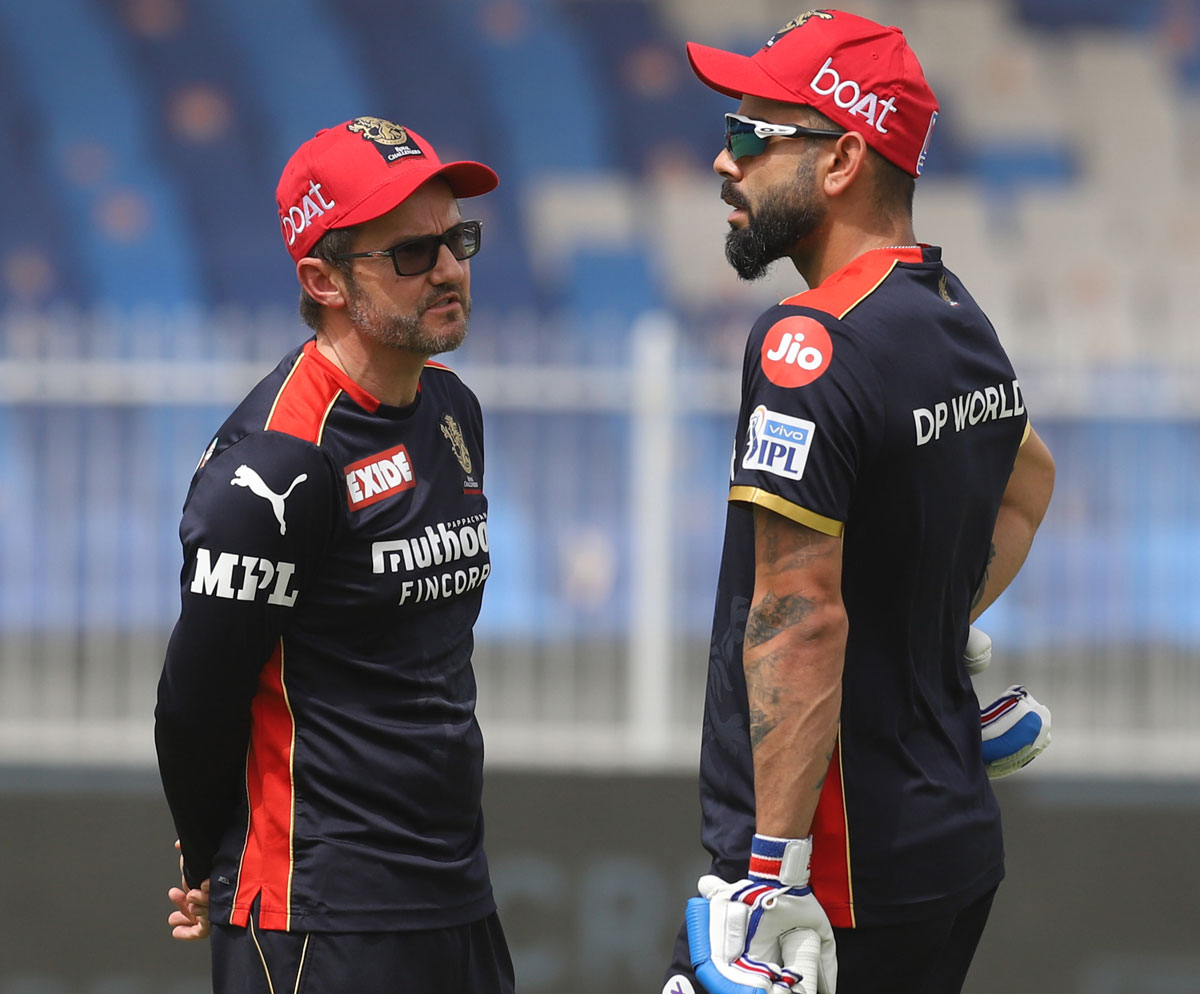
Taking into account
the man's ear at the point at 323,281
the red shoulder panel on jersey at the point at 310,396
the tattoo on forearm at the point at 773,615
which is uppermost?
the man's ear at the point at 323,281

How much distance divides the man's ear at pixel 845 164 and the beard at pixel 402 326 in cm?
69

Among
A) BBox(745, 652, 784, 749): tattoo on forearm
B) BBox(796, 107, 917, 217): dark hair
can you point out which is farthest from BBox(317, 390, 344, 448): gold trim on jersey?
BBox(796, 107, 917, 217): dark hair

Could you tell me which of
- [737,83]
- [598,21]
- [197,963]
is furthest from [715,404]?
[598,21]

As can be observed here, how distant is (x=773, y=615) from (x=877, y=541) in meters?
0.22

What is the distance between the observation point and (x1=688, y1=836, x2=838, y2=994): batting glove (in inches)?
86.6

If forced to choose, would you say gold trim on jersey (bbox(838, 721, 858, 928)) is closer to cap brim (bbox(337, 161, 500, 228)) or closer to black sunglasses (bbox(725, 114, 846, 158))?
black sunglasses (bbox(725, 114, 846, 158))

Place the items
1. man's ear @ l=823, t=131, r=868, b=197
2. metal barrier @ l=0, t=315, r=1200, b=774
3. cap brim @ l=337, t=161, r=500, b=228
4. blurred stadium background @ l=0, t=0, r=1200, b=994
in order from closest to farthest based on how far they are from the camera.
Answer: man's ear @ l=823, t=131, r=868, b=197 < cap brim @ l=337, t=161, r=500, b=228 < blurred stadium background @ l=0, t=0, r=1200, b=994 < metal barrier @ l=0, t=315, r=1200, b=774

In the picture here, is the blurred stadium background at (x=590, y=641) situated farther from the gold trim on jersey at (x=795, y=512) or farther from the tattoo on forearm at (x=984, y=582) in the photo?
the gold trim on jersey at (x=795, y=512)

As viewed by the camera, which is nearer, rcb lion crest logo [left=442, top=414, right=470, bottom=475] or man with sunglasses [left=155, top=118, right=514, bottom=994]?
man with sunglasses [left=155, top=118, right=514, bottom=994]

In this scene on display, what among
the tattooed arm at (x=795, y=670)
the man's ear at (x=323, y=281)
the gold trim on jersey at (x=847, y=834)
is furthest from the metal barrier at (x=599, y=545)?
the tattooed arm at (x=795, y=670)

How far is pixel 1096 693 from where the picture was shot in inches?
228

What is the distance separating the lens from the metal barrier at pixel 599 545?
5520mm

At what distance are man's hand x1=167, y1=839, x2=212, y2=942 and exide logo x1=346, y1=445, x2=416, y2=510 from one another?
27.2 inches

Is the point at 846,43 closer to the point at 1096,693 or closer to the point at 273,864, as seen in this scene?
the point at 273,864
